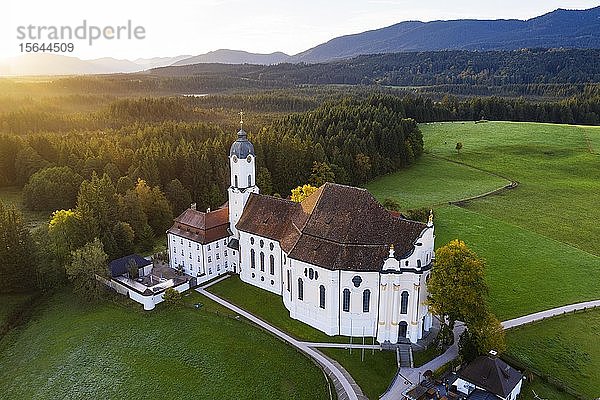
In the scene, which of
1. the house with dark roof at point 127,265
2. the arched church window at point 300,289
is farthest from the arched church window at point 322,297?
the house with dark roof at point 127,265

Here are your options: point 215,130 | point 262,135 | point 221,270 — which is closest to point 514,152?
point 262,135

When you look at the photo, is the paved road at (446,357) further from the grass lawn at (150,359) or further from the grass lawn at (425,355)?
the grass lawn at (150,359)

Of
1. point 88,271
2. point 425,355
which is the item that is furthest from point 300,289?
point 88,271

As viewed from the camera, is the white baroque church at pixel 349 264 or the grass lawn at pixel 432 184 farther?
the grass lawn at pixel 432 184

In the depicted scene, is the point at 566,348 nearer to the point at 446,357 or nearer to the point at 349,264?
the point at 446,357

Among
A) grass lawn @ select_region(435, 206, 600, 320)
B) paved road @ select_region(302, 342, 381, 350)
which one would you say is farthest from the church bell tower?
grass lawn @ select_region(435, 206, 600, 320)

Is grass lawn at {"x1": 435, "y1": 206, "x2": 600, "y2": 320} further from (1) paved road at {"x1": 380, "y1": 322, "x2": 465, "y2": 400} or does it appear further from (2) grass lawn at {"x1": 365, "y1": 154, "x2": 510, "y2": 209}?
(2) grass lawn at {"x1": 365, "y1": 154, "x2": 510, "y2": 209}
